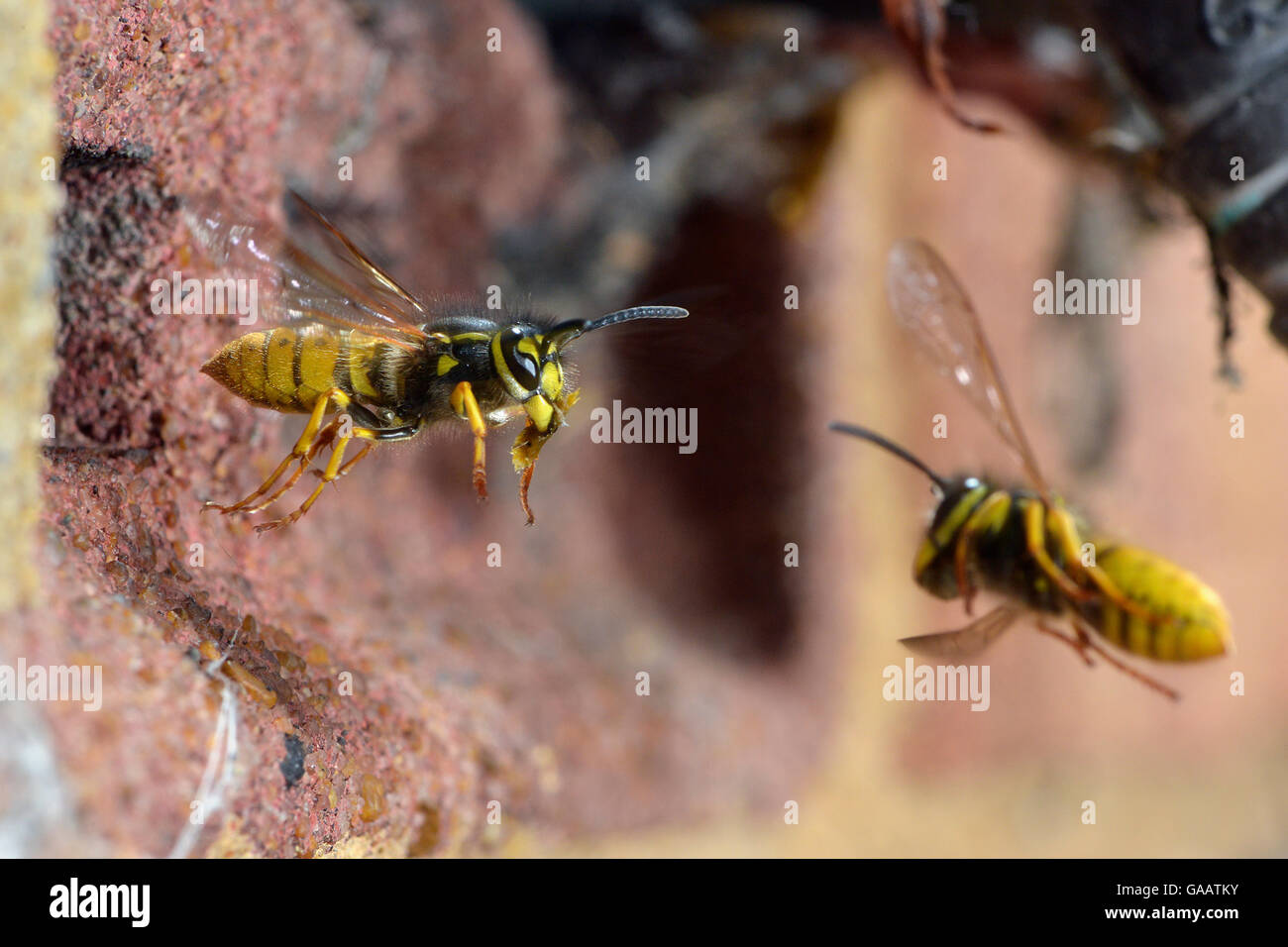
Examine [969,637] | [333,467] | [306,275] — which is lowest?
[969,637]

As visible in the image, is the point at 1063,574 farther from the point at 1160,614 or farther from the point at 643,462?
the point at 643,462

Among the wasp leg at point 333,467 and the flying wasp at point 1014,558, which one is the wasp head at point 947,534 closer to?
the flying wasp at point 1014,558

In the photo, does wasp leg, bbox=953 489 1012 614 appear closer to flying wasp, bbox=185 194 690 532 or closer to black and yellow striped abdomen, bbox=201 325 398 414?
flying wasp, bbox=185 194 690 532

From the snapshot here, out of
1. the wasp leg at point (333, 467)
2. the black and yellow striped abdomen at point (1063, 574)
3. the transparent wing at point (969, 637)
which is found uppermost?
the wasp leg at point (333, 467)

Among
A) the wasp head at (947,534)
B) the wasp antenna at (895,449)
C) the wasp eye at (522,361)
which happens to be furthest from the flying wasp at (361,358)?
the wasp head at (947,534)

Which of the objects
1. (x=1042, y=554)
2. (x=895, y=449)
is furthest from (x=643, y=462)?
(x=1042, y=554)

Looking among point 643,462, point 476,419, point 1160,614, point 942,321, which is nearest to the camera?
point 476,419
